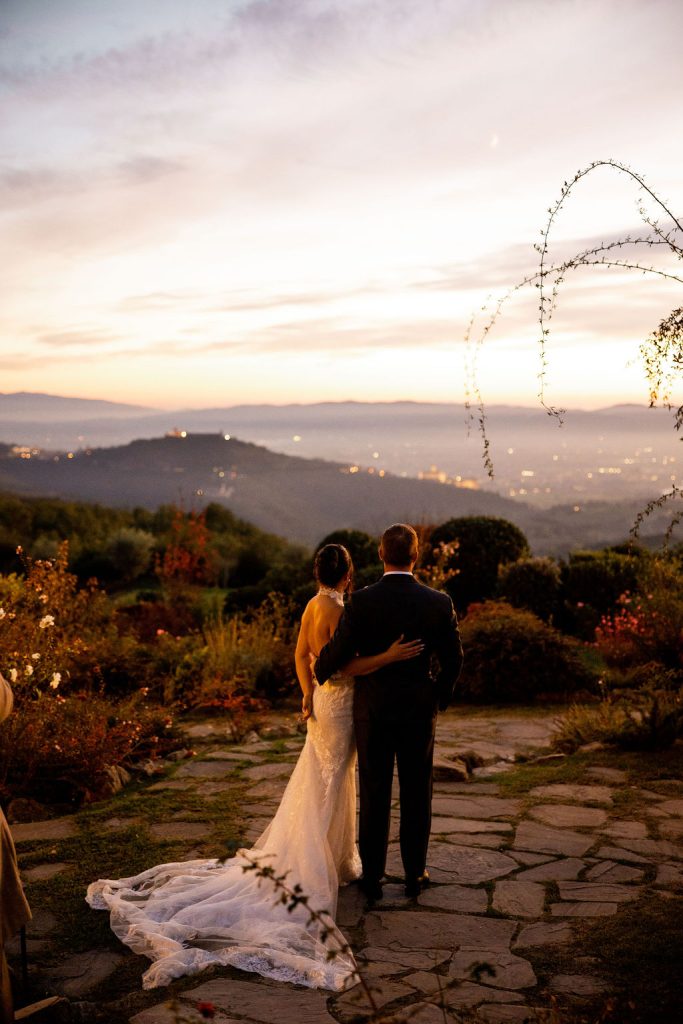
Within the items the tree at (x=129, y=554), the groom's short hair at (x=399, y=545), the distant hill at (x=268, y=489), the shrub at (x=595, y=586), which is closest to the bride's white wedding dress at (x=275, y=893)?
the groom's short hair at (x=399, y=545)

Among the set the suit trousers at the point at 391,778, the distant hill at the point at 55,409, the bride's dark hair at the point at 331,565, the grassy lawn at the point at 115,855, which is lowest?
the grassy lawn at the point at 115,855

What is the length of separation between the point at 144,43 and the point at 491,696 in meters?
7.86

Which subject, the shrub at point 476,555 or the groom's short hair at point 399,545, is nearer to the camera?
the groom's short hair at point 399,545

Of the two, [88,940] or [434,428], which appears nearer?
[88,940]

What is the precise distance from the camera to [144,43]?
27.6ft

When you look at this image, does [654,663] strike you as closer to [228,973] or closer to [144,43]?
[228,973]

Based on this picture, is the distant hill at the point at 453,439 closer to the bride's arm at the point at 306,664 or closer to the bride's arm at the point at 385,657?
the bride's arm at the point at 385,657

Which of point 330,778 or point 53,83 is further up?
point 53,83

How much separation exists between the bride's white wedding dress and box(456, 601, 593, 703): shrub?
554 cm

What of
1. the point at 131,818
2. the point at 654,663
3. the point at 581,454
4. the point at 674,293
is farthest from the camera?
the point at 581,454

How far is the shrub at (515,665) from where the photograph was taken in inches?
395

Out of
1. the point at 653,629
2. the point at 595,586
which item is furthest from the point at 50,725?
the point at 595,586

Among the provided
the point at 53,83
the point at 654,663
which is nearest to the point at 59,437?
the point at 53,83

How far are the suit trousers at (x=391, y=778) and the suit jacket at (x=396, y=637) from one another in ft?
0.27
